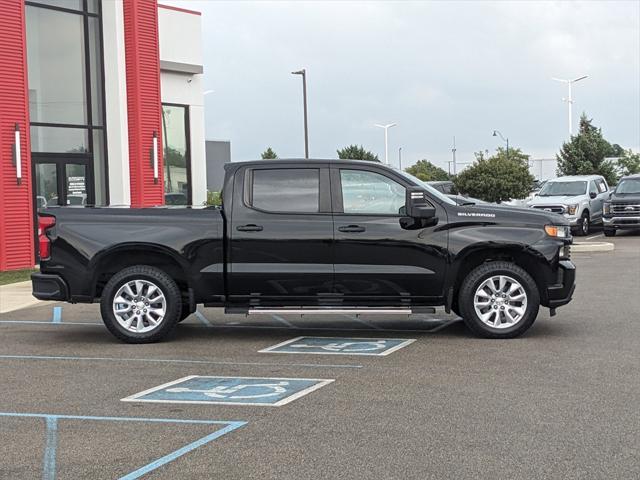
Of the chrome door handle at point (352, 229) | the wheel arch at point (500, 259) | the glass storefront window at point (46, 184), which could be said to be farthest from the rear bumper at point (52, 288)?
the glass storefront window at point (46, 184)

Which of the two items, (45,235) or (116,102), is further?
(116,102)

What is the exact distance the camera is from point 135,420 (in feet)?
20.8

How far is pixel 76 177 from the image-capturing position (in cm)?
2141

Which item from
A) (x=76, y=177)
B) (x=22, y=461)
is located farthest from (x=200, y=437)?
(x=76, y=177)

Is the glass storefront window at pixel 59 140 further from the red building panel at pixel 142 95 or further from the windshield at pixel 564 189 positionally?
the windshield at pixel 564 189

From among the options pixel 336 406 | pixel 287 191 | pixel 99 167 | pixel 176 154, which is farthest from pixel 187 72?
pixel 336 406

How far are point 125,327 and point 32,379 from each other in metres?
1.86

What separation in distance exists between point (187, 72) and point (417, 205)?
19450 mm

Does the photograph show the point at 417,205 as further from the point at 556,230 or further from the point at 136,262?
the point at 136,262

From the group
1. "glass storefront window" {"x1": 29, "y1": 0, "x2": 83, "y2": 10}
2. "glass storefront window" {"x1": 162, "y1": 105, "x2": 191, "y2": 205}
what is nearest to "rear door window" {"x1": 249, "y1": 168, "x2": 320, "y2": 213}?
"glass storefront window" {"x1": 29, "y1": 0, "x2": 83, "y2": 10}

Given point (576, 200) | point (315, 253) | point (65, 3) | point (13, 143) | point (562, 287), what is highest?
point (65, 3)

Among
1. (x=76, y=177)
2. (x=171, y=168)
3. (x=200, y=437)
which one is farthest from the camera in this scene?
(x=171, y=168)

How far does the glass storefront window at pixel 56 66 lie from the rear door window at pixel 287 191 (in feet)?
40.6

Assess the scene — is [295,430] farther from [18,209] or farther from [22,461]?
[18,209]
